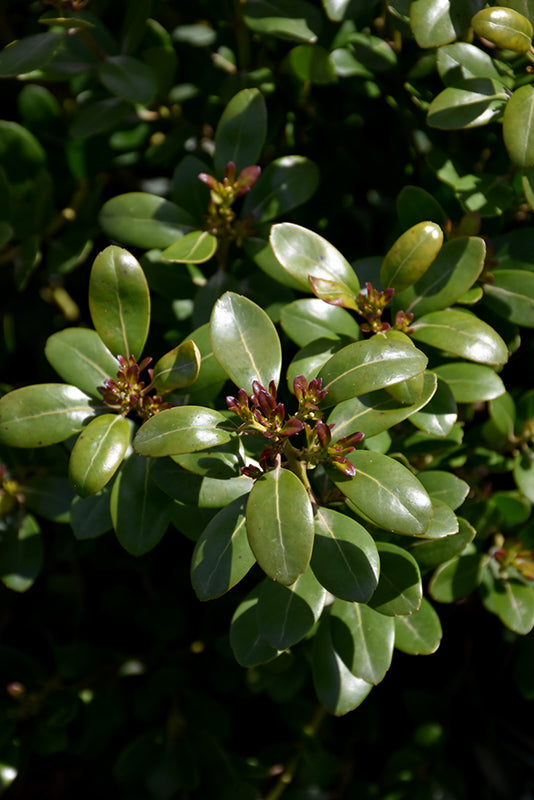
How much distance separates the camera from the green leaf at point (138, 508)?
49.4 inches

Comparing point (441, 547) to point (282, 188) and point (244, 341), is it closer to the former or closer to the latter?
point (244, 341)

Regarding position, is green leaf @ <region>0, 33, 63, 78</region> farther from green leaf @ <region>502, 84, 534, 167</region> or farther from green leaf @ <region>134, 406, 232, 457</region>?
green leaf @ <region>502, 84, 534, 167</region>

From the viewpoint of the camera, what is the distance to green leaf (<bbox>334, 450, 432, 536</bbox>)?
1.05 meters

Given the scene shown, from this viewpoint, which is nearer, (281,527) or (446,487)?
(281,527)

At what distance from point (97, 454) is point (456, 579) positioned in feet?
2.79

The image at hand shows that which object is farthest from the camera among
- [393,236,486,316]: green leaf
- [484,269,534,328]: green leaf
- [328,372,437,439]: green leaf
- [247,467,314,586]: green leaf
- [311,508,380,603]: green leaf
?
[484,269,534,328]: green leaf

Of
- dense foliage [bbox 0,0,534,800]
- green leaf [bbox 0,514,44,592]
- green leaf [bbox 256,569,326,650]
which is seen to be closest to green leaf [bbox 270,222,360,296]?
dense foliage [bbox 0,0,534,800]

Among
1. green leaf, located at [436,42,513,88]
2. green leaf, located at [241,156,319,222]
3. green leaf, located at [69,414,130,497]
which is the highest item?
green leaf, located at [436,42,513,88]

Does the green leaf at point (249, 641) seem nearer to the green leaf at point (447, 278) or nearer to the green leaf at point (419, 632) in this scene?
the green leaf at point (419, 632)

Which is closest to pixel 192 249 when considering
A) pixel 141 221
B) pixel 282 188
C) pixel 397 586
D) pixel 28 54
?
pixel 141 221

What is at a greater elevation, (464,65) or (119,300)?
(464,65)

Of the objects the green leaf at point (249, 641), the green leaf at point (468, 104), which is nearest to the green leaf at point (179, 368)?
the green leaf at point (249, 641)

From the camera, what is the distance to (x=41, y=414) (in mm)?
1240

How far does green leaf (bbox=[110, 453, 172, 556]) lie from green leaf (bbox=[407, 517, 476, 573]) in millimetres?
488
